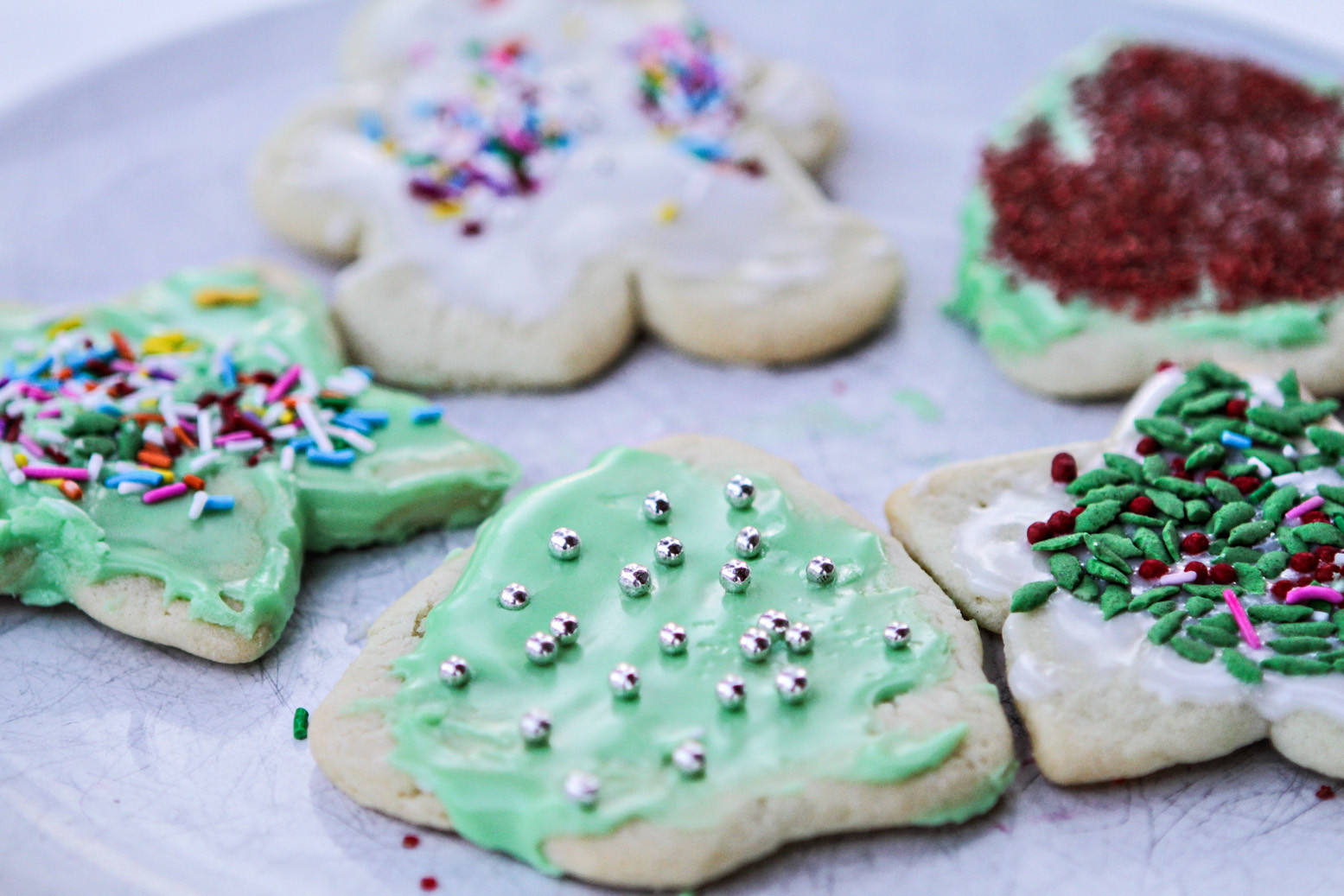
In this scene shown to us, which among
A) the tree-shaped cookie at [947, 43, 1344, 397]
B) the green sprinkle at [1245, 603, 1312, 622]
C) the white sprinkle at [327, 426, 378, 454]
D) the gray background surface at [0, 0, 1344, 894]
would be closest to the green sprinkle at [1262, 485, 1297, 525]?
the green sprinkle at [1245, 603, 1312, 622]

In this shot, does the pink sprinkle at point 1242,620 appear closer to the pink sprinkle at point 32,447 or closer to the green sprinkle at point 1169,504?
the green sprinkle at point 1169,504

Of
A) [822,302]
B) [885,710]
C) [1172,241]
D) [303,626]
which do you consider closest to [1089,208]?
[1172,241]

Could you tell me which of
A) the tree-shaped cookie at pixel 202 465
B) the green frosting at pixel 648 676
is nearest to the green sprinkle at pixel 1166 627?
the green frosting at pixel 648 676

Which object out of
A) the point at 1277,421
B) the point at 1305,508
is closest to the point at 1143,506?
the point at 1305,508

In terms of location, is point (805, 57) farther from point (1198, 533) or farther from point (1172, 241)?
point (1198, 533)

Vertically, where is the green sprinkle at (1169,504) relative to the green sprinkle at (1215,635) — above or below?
above

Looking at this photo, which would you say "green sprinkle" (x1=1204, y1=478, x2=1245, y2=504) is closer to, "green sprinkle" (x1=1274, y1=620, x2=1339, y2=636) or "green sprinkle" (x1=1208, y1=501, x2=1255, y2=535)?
"green sprinkle" (x1=1208, y1=501, x2=1255, y2=535)
